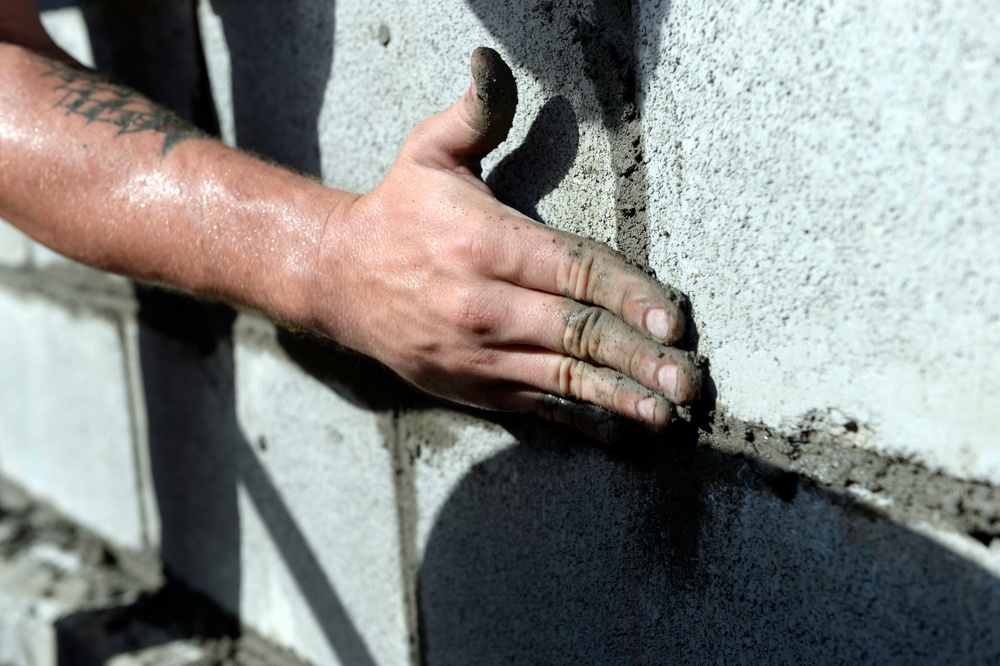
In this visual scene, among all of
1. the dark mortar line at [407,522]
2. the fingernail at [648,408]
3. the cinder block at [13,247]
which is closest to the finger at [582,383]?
the fingernail at [648,408]

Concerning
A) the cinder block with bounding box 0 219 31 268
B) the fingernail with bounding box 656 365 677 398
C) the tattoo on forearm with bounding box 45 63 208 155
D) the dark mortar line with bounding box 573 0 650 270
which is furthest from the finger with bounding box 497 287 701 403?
the cinder block with bounding box 0 219 31 268

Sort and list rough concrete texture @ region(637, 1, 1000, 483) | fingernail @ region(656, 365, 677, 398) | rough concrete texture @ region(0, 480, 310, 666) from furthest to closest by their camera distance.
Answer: rough concrete texture @ region(0, 480, 310, 666), fingernail @ region(656, 365, 677, 398), rough concrete texture @ region(637, 1, 1000, 483)

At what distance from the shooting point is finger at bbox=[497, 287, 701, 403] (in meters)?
0.98

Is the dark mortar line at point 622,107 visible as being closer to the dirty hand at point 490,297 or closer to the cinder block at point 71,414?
the dirty hand at point 490,297

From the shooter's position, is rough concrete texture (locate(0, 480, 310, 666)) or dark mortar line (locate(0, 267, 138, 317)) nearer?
rough concrete texture (locate(0, 480, 310, 666))

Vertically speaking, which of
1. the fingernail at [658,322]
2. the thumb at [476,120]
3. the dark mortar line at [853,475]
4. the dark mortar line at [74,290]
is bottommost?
the dark mortar line at [74,290]

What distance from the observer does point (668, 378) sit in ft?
3.21

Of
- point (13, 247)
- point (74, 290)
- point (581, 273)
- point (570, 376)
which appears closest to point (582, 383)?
point (570, 376)

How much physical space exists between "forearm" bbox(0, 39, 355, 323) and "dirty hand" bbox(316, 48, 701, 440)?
0.28ft

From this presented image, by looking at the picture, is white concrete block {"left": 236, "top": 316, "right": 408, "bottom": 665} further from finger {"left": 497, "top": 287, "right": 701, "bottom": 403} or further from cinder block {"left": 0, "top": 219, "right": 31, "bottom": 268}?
cinder block {"left": 0, "top": 219, "right": 31, "bottom": 268}

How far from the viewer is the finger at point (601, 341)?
979 mm

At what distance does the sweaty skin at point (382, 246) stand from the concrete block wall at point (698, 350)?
3.5 inches

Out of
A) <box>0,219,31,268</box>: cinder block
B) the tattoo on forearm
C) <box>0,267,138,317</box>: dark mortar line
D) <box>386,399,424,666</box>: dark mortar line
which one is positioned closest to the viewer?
the tattoo on forearm

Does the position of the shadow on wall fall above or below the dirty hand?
below
